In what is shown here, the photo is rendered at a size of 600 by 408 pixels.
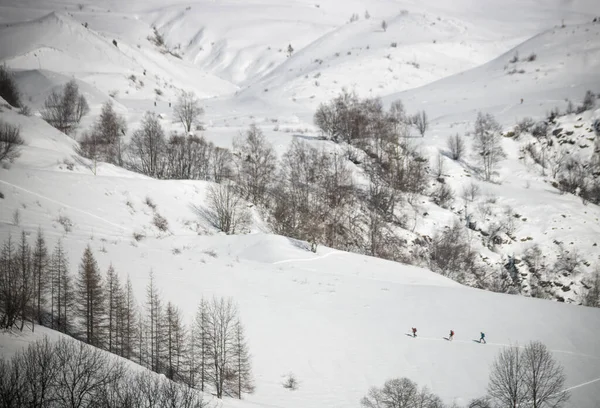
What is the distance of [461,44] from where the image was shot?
112875mm

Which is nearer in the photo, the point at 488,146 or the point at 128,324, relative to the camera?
the point at 128,324

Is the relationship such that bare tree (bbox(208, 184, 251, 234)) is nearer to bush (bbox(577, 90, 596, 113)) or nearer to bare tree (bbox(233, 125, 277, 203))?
bare tree (bbox(233, 125, 277, 203))

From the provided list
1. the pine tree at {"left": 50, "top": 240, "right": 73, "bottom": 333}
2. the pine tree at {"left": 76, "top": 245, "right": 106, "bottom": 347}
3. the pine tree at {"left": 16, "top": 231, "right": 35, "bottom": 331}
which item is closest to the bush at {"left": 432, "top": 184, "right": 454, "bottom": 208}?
the pine tree at {"left": 76, "top": 245, "right": 106, "bottom": 347}

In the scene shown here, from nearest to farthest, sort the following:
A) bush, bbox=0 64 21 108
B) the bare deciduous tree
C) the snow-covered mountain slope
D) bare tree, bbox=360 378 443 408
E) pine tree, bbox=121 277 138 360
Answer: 1. bare tree, bbox=360 378 443 408
2. the bare deciduous tree
3. the snow-covered mountain slope
4. pine tree, bbox=121 277 138 360
5. bush, bbox=0 64 21 108

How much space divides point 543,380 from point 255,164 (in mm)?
44257

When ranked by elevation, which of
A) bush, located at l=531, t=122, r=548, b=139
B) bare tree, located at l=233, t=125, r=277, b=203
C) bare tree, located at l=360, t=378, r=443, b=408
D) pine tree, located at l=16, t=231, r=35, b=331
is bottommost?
bare tree, located at l=360, t=378, r=443, b=408

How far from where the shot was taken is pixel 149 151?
5747cm

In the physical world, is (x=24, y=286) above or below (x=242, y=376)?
above

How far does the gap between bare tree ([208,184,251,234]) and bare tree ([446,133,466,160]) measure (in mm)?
33380

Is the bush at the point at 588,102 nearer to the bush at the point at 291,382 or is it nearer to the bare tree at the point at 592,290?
the bare tree at the point at 592,290

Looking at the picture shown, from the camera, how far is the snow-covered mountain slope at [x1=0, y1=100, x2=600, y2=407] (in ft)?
→ 76.2

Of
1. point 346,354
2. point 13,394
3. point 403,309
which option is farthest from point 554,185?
point 13,394

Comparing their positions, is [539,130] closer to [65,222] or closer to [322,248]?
[322,248]

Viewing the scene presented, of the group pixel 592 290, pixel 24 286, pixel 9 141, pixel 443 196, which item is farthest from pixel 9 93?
pixel 592 290
